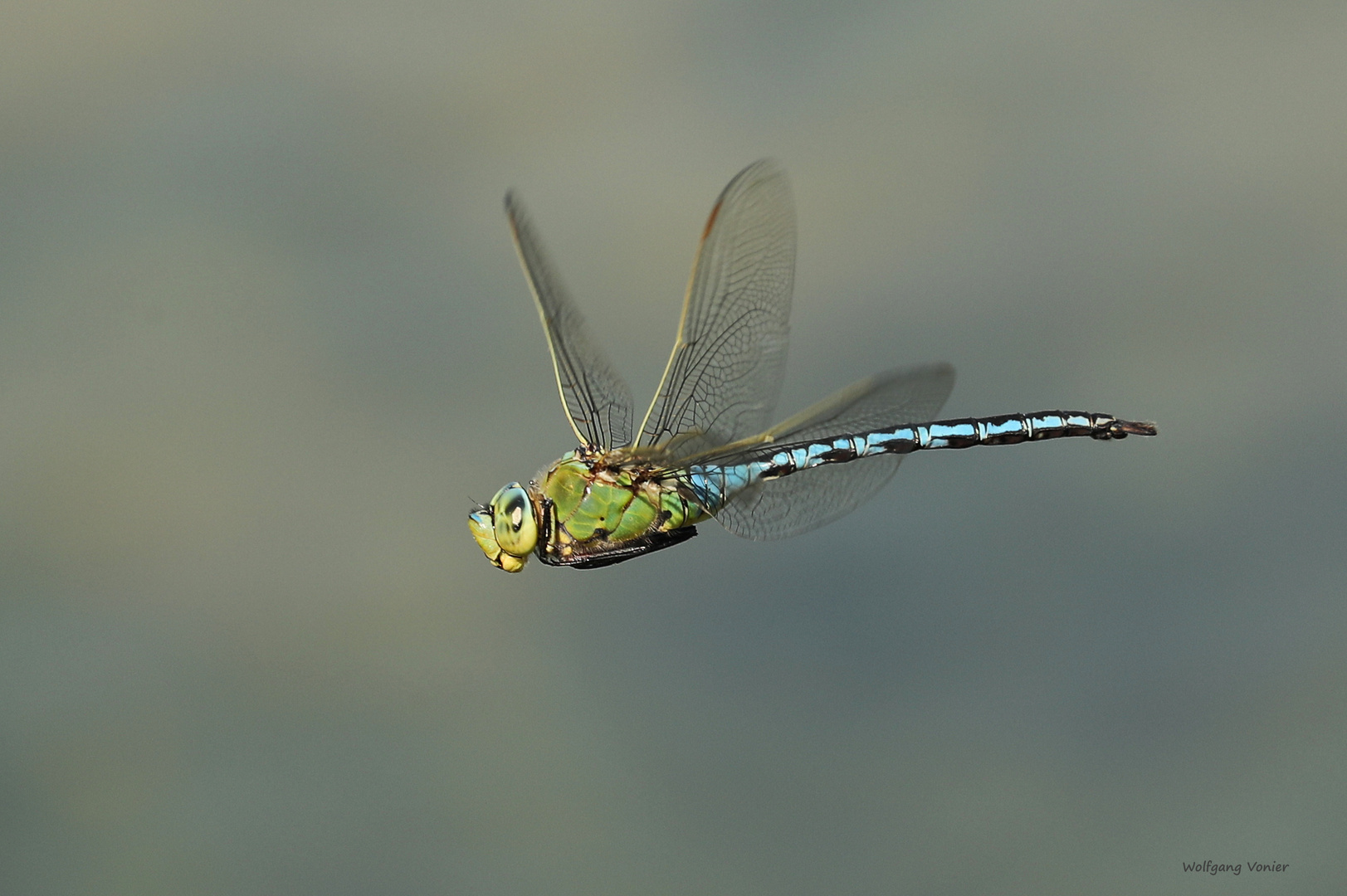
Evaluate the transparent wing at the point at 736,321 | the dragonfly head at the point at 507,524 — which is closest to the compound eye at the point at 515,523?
the dragonfly head at the point at 507,524

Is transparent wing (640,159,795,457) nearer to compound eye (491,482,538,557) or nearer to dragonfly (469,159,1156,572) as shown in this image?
dragonfly (469,159,1156,572)

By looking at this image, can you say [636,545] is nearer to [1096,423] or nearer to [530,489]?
[530,489]

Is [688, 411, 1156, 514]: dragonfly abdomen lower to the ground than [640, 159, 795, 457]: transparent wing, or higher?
lower

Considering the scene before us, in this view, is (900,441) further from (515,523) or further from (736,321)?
(515,523)

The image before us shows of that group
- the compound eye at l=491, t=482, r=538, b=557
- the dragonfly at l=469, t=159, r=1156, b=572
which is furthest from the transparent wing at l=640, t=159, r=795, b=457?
the compound eye at l=491, t=482, r=538, b=557

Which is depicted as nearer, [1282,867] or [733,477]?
[733,477]

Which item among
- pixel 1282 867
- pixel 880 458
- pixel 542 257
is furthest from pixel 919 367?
pixel 1282 867
